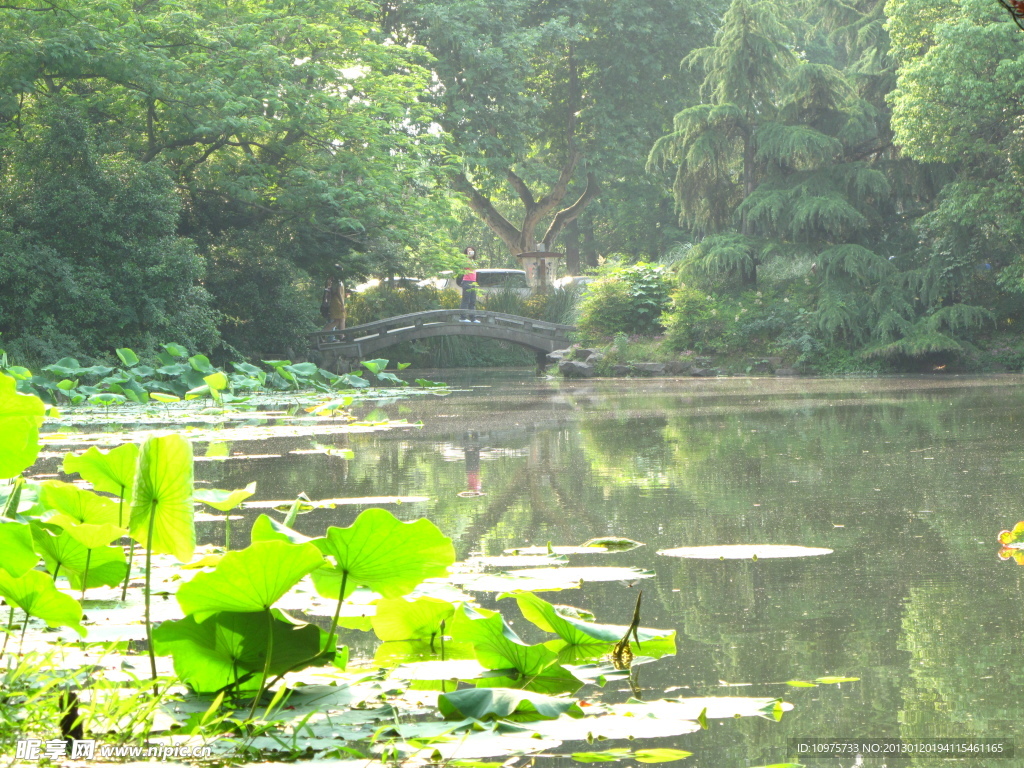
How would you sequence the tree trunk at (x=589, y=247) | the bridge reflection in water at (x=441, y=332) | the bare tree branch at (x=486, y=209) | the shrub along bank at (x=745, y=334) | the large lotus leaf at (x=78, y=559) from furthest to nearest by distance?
1. the tree trunk at (x=589, y=247)
2. the bare tree branch at (x=486, y=209)
3. the bridge reflection in water at (x=441, y=332)
4. the shrub along bank at (x=745, y=334)
5. the large lotus leaf at (x=78, y=559)

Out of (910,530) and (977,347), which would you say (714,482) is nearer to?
(910,530)

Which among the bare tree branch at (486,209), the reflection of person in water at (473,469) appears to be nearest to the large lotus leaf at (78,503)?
the reflection of person in water at (473,469)

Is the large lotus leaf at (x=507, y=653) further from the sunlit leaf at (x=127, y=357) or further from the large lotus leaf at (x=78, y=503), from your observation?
the sunlit leaf at (x=127, y=357)

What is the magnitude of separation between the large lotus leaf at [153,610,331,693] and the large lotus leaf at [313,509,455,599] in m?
0.12

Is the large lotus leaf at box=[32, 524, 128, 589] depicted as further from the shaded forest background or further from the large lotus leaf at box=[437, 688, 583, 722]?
the shaded forest background

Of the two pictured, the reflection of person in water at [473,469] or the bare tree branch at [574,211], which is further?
the bare tree branch at [574,211]

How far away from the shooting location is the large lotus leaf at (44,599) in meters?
1.79

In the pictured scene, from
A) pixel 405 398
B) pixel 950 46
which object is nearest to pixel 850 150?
pixel 950 46

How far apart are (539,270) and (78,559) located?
28.7 metres

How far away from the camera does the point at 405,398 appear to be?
13.6 m

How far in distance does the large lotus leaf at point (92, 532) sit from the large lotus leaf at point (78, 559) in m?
0.07

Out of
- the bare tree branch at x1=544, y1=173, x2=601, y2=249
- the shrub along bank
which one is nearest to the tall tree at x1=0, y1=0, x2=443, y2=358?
the shrub along bank

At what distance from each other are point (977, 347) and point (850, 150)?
4.86m

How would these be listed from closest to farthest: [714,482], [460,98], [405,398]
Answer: [714,482] < [405,398] < [460,98]
